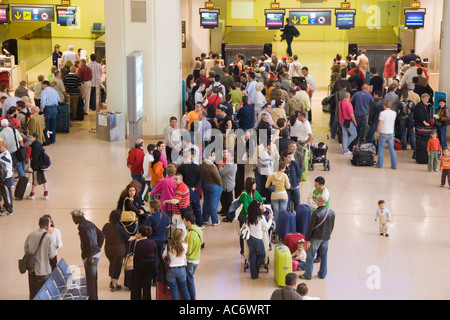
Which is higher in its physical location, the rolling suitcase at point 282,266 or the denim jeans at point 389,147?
the denim jeans at point 389,147

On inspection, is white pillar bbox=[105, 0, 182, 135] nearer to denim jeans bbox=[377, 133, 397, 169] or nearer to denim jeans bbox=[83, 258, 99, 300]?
denim jeans bbox=[377, 133, 397, 169]

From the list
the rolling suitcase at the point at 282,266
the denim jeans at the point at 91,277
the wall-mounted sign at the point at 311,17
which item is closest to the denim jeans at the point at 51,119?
the denim jeans at the point at 91,277

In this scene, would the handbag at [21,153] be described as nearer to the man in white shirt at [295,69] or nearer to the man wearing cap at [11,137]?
the man wearing cap at [11,137]

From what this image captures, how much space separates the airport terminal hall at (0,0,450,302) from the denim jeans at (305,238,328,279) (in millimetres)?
18

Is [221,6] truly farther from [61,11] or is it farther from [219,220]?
[219,220]

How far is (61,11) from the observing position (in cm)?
3356

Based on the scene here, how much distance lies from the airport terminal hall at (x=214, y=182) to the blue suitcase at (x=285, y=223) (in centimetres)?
2

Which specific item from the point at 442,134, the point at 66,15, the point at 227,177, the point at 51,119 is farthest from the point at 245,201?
the point at 66,15

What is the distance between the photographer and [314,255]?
11820 mm

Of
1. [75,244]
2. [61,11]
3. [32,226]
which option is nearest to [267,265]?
[75,244]

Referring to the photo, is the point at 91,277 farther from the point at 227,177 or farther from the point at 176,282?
the point at 227,177

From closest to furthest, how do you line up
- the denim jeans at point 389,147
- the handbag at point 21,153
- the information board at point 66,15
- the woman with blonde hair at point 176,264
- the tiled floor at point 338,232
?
the woman with blonde hair at point 176,264
the tiled floor at point 338,232
the handbag at point 21,153
the denim jeans at point 389,147
the information board at point 66,15

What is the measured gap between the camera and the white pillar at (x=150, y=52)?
68.0ft

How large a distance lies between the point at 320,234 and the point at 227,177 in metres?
3.04
